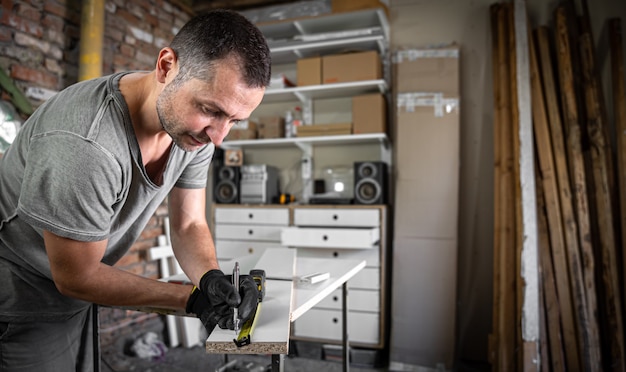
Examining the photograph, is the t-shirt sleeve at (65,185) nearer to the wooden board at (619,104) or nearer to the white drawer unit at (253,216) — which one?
the white drawer unit at (253,216)

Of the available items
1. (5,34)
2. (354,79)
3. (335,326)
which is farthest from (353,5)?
(335,326)

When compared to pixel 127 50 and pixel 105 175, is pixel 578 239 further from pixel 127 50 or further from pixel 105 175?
pixel 127 50

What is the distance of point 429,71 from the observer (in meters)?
2.90

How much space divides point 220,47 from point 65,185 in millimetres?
443

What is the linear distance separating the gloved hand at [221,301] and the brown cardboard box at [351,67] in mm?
2273

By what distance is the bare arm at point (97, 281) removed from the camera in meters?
0.92

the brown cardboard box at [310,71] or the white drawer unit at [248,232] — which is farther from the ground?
the brown cardboard box at [310,71]

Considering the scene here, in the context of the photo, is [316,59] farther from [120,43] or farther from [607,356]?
[607,356]

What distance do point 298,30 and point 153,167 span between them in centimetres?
248

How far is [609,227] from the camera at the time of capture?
235 cm

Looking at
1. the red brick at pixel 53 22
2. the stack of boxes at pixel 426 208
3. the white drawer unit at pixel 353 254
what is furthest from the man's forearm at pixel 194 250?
→ the red brick at pixel 53 22

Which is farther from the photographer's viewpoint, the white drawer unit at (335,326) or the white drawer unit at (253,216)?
the white drawer unit at (253,216)

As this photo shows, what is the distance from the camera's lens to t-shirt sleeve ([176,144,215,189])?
54.7 inches

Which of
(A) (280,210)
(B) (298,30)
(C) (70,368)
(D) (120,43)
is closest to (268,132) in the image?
(A) (280,210)
